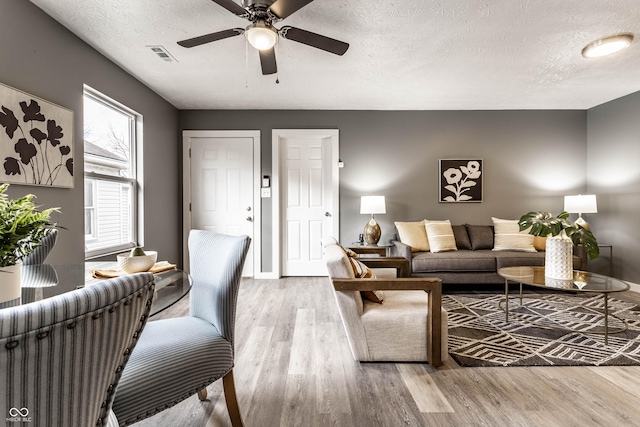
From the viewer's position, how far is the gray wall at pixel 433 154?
16.1ft

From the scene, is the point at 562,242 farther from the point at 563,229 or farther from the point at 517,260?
the point at 517,260

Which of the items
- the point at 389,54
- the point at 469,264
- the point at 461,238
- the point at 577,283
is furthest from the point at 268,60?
the point at 461,238

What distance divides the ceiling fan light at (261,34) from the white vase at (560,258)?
272cm

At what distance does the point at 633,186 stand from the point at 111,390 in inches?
217

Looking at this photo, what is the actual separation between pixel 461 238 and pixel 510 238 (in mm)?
585

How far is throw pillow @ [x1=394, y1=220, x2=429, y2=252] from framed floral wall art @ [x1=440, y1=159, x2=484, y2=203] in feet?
2.35


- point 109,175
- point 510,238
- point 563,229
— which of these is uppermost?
point 109,175

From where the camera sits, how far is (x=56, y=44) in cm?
253

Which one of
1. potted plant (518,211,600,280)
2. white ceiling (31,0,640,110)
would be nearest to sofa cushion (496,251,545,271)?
potted plant (518,211,600,280)

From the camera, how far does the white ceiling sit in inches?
93.7

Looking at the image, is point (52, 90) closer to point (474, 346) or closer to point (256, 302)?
point (256, 302)

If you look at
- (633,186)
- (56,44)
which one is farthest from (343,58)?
(633,186)

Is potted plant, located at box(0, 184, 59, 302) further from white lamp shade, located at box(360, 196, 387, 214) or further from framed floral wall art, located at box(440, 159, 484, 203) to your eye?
framed floral wall art, located at box(440, 159, 484, 203)

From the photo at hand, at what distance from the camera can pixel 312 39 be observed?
Result: 2223 millimetres
